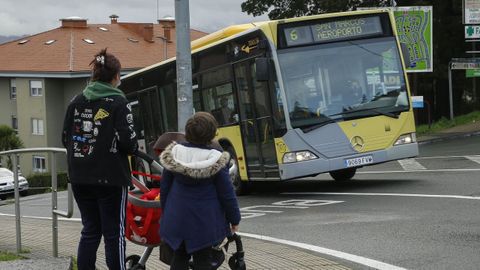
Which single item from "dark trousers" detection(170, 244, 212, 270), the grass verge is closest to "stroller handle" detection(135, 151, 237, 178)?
"dark trousers" detection(170, 244, 212, 270)

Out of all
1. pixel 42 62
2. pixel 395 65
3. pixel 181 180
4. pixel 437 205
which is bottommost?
pixel 437 205

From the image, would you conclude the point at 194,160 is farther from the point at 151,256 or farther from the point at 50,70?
the point at 50,70

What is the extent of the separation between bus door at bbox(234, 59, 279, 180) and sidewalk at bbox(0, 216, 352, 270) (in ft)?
13.4

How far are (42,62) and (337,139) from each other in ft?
169

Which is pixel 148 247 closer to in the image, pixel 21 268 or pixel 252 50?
pixel 21 268

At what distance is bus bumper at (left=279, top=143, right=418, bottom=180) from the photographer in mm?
12703

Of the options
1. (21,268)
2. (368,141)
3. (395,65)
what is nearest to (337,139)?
(368,141)

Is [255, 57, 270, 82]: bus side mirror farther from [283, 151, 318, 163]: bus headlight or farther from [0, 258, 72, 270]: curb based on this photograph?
[0, 258, 72, 270]: curb

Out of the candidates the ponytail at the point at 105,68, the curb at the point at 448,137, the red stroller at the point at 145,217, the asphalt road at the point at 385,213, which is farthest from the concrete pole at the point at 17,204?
the curb at the point at 448,137

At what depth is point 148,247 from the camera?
5852 millimetres

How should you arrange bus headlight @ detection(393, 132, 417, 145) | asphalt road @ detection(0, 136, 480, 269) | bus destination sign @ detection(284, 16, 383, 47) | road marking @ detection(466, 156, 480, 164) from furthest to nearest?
road marking @ detection(466, 156, 480, 164) → bus headlight @ detection(393, 132, 417, 145) → bus destination sign @ detection(284, 16, 383, 47) → asphalt road @ detection(0, 136, 480, 269)

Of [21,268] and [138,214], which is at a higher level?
[138,214]

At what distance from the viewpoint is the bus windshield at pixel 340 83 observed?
1277 centimetres

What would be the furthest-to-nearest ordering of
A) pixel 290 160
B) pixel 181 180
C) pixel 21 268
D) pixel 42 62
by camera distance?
pixel 42 62 < pixel 290 160 < pixel 21 268 < pixel 181 180
